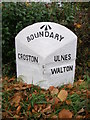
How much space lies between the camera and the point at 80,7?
14.1 ft

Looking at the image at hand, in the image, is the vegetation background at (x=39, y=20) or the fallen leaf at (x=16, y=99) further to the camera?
the vegetation background at (x=39, y=20)

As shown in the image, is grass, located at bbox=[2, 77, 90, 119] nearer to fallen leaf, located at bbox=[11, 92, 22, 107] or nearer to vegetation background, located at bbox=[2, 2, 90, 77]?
fallen leaf, located at bbox=[11, 92, 22, 107]

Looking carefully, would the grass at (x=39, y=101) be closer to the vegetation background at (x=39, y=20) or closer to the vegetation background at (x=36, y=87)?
the vegetation background at (x=36, y=87)

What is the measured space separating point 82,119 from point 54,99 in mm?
377

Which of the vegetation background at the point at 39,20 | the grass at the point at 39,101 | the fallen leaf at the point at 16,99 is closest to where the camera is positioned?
the grass at the point at 39,101

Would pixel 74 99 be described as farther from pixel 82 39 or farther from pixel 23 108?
pixel 82 39

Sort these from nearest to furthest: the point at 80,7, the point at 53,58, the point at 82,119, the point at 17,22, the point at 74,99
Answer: the point at 82,119 → the point at 74,99 → the point at 53,58 → the point at 17,22 → the point at 80,7

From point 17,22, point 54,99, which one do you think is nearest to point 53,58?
point 54,99

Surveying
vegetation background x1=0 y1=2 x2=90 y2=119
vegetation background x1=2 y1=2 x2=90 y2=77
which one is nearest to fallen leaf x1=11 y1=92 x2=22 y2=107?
vegetation background x1=0 y1=2 x2=90 y2=119

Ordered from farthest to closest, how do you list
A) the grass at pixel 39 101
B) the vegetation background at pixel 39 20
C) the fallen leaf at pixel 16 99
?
the vegetation background at pixel 39 20 → the fallen leaf at pixel 16 99 → the grass at pixel 39 101

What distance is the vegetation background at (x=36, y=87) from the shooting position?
7.42 feet

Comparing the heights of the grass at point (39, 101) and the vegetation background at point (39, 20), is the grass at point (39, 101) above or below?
below

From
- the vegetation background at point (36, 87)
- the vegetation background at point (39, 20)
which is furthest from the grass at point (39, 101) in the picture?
the vegetation background at point (39, 20)

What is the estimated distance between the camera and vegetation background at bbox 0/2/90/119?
226cm
